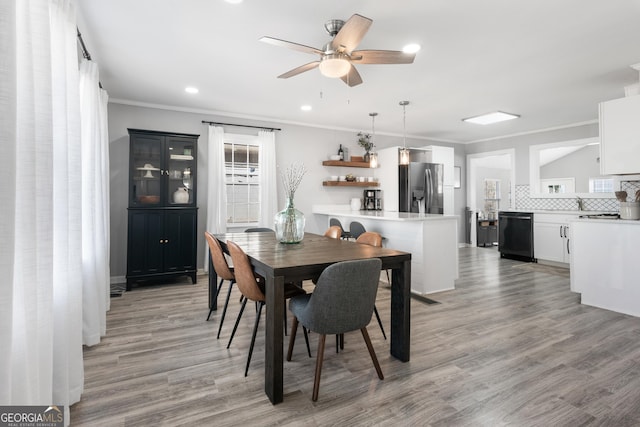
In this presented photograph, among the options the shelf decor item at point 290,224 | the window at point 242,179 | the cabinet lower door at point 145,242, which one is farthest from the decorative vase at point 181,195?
the shelf decor item at point 290,224

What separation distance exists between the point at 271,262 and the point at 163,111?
13.1 ft

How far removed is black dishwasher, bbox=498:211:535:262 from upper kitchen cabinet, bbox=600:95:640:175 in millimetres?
2714

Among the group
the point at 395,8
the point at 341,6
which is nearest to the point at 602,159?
the point at 395,8

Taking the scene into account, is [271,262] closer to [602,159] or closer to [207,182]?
[207,182]

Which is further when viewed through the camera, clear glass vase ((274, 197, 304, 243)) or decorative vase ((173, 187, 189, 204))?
decorative vase ((173, 187, 189, 204))

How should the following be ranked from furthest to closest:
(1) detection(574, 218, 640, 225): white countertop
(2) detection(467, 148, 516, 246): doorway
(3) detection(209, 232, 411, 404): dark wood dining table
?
(2) detection(467, 148, 516, 246): doorway → (1) detection(574, 218, 640, 225): white countertop → (3) detection(209, 232, 411, 404): dark wood dining table

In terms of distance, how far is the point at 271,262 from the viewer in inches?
77.8

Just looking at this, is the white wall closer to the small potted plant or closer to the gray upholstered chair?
the small potted plant

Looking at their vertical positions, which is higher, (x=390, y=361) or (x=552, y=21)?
(x=552, y=21)

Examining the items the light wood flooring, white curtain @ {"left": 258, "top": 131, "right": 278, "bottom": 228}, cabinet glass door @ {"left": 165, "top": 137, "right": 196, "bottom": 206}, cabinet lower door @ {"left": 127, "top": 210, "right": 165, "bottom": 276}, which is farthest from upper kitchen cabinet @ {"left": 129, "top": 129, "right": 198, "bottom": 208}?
the light wood flooring

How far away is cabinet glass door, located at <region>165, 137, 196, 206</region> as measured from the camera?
4520mm

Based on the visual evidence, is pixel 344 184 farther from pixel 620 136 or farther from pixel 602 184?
pixel 602 184

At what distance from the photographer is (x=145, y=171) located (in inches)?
173

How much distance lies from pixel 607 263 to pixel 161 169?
5.55 m
